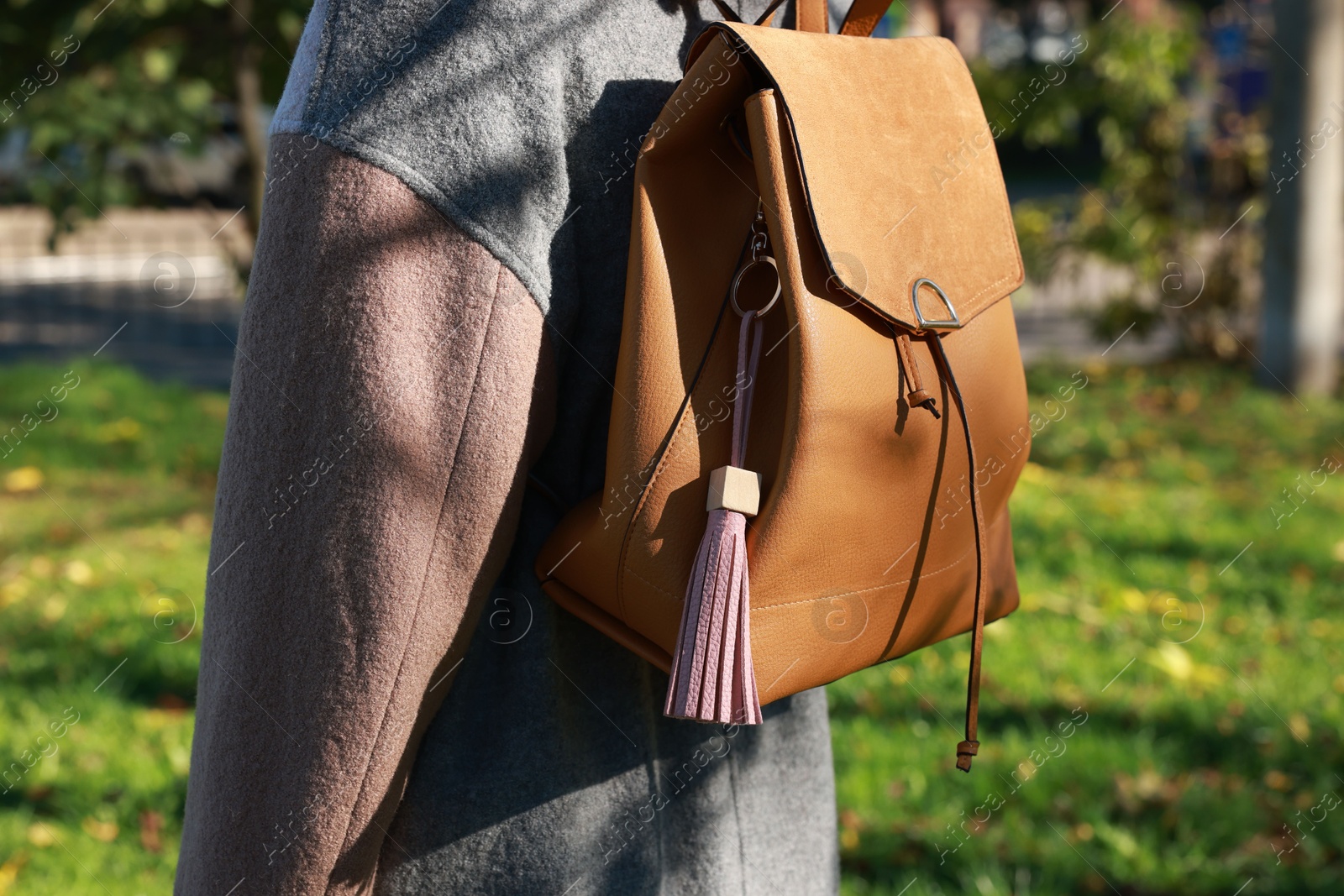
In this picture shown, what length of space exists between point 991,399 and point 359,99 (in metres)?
0.65

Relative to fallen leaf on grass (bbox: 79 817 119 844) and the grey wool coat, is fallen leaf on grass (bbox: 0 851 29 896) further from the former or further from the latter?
the grey wool coat

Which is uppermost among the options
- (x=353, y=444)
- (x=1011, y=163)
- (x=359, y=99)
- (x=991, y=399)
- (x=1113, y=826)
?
(x=359, y=99)

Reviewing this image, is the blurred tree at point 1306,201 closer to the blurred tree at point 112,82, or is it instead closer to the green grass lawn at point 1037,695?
the green grass lawn at point 1037,695

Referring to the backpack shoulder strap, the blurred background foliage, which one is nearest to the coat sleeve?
the backpack shoulder strap

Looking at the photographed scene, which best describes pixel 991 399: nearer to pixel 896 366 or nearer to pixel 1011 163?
pixel 896 366

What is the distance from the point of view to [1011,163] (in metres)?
23.8

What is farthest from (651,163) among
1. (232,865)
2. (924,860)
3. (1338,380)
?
(1338,380)

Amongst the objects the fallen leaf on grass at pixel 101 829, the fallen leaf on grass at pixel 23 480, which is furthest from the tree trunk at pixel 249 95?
the fallen leaf on grass at pixel 101 829

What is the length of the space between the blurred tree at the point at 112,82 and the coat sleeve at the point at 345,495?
3576mm

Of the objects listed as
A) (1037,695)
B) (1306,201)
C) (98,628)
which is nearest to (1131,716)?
(1037,695)

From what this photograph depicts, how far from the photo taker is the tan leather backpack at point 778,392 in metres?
0.97

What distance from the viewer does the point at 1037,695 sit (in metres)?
3.40

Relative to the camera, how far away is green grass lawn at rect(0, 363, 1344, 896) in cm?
278

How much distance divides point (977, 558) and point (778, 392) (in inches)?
12.0
